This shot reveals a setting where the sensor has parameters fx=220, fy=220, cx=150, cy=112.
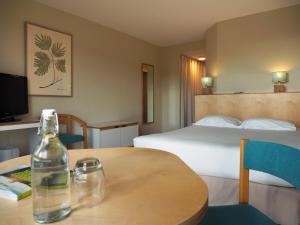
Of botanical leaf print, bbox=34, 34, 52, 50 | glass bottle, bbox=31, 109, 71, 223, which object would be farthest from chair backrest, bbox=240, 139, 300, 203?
botanical leaf print, bbox=34, 34, 52, 50

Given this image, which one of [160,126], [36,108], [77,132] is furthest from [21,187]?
[160,126]

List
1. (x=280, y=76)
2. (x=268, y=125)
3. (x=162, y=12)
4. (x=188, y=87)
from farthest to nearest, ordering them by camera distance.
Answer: (x=188, y=87)
(x=162, y=12)
(x=280, y=76)
(x=268, y=125)

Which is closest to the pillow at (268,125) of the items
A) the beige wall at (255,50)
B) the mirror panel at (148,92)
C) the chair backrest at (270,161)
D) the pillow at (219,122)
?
the pillow at (219,122)

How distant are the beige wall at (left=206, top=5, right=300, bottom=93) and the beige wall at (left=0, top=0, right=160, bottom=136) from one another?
165 centimetres

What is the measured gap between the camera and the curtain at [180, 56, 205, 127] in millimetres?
5371

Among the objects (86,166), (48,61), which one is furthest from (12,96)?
(86,166)

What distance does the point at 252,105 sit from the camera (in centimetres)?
351

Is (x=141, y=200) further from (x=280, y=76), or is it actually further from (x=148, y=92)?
(x=148, y=92)

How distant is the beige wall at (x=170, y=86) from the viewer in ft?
17.5

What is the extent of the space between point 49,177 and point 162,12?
3.41 metres

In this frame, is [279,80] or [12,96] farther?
[279,80]

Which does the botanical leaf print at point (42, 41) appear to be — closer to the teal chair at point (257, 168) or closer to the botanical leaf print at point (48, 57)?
the botanical leaf print at point (48, 57)

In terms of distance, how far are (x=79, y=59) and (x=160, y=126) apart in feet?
8.88

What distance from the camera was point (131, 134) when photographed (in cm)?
411
